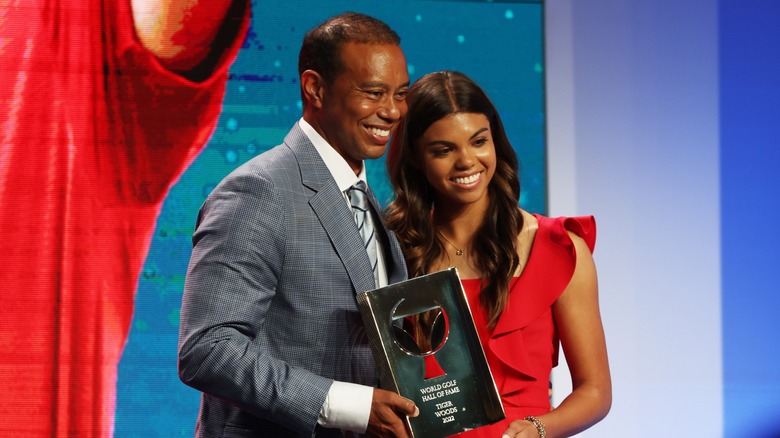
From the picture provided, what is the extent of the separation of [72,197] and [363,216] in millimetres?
1906

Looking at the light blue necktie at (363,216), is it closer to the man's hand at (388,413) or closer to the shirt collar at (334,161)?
the shirt collar at (334,161)

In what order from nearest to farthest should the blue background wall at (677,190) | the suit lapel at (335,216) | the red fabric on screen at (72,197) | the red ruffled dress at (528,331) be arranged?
the suit lapel at (335,216) → the red ruffled dress at (528,331) → the red fabric on screen at (72,197) → the blue background wall at (677,190)

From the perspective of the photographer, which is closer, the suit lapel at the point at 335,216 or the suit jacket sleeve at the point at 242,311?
the suit jacket sleeve at the point at 242,311

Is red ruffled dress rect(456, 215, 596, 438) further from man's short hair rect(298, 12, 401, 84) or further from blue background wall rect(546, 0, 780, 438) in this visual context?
blue background wall rect(546, 0, 780, 438)

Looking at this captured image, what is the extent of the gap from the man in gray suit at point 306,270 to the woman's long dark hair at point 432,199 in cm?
46

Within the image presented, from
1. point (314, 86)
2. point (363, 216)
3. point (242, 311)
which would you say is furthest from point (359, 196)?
point (242, 311)

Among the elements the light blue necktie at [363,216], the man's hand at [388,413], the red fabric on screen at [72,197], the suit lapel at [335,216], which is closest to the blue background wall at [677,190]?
the red fabric on screen at [72,197]

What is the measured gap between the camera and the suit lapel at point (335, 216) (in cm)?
165

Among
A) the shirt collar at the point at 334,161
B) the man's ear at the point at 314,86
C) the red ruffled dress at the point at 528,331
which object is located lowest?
the red ruffled dress at the point at 528,331

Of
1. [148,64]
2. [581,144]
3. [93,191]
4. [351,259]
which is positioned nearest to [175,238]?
[93,191]

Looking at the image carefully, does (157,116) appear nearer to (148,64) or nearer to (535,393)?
(148,64)

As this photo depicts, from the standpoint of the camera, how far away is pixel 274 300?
5.28 feet

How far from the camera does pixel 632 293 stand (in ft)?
11.8

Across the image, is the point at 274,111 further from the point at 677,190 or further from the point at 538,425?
the point at 538,425
